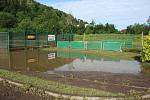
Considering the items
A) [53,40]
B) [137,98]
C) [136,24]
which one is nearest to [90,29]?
[136,24]

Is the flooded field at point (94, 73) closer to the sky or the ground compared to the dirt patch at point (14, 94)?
closer to the ground

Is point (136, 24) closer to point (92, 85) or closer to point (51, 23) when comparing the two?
point (51, 23)

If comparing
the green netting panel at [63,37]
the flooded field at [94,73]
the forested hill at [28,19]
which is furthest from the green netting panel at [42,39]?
the flooded field at [94,73]

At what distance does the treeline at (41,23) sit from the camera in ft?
189

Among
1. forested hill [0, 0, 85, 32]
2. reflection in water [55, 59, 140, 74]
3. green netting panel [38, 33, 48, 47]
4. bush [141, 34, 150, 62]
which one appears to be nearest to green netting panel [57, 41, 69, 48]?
green netting panel [38, 33, 48, 47]

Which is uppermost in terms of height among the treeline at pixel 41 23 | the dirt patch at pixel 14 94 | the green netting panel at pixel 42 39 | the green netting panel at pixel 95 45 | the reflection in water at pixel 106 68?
the treeline at pixel 41 23

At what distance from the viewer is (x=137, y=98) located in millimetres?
9133

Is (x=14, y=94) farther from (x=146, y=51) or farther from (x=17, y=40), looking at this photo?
(x=17, y=40)

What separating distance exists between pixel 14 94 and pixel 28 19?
186ft

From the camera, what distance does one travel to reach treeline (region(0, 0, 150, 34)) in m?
57.6

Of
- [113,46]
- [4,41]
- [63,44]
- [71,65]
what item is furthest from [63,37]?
[71,65]

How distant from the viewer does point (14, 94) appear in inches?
385

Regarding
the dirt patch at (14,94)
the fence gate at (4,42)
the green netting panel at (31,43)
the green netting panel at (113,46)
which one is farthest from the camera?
the green netting panel at (31,43)

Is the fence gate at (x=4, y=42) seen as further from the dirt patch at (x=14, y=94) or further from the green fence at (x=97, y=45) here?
the dirt patch at (x=14, y=94)
